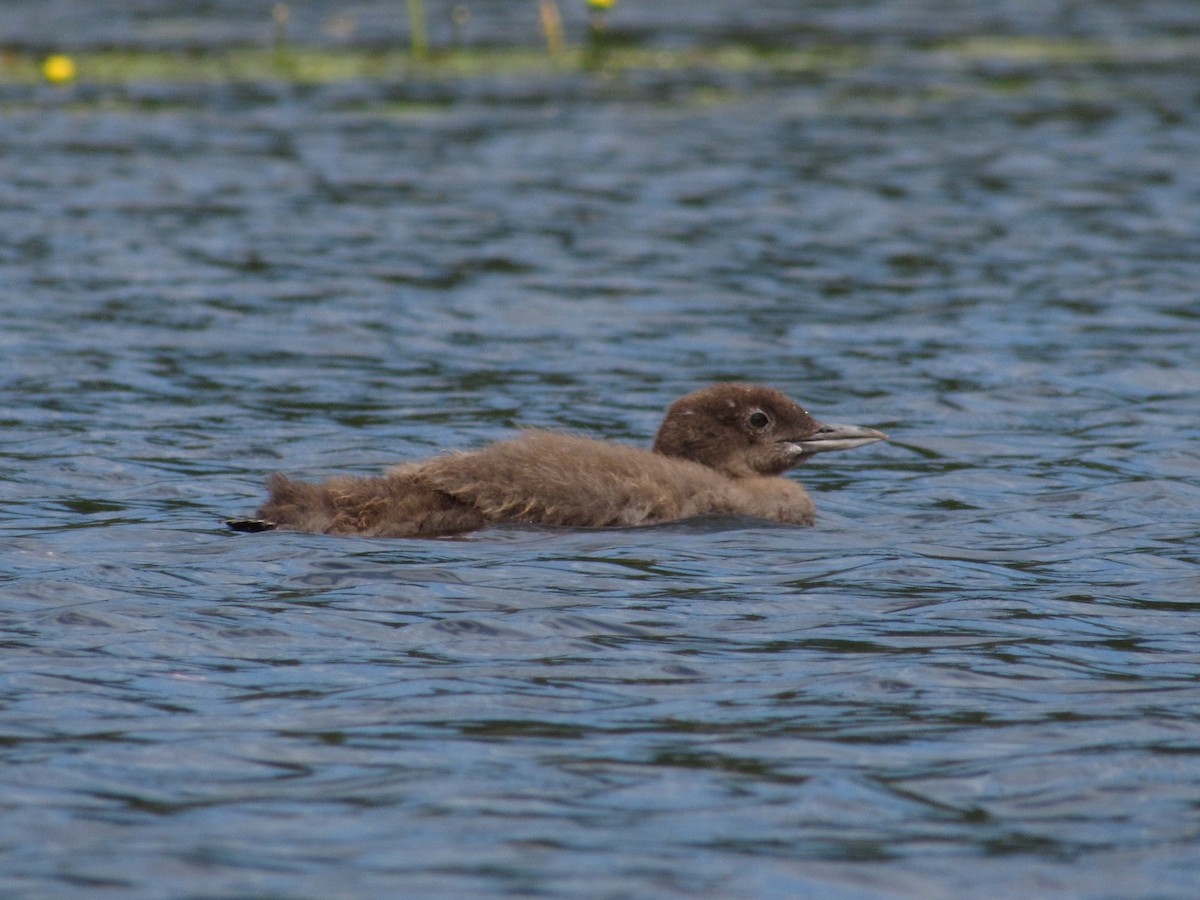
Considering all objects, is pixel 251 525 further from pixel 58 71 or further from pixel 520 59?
pixel 520 59

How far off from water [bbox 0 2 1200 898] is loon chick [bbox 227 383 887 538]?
0.44 ft

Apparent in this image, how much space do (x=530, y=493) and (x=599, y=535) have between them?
374mm

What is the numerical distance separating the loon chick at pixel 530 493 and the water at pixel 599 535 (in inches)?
5.3

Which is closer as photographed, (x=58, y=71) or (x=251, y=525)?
(x=251, y=525)

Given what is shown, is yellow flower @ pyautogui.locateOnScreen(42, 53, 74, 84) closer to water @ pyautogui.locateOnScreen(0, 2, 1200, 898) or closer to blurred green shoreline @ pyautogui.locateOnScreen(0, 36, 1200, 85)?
blurred green shoreline @ pyautogui.locateOnScreen(0, 36, 1200, 85)

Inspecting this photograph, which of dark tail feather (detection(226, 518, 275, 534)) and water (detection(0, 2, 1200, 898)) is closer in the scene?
water (detection(0, 2, 1200, 898))

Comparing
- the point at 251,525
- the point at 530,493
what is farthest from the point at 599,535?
the point at 251,525

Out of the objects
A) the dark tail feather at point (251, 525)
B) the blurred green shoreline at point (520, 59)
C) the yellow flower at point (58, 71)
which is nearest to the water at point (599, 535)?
the dark tail feather at point (251, 525)

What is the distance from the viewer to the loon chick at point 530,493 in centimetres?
963

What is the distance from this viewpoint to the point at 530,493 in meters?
9.82

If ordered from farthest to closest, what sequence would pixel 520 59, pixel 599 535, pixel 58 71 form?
pixel 520 59 → pixel 58 71 → pixel 599 535

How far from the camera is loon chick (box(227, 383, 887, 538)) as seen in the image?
963cm

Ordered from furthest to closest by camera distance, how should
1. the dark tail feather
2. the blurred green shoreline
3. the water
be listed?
the blurred green shoreline < the dark tail feather < the water

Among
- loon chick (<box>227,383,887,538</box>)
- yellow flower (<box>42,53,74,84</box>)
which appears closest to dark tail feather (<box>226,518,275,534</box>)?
loon chick (<box>227,383,887,538</box>)
